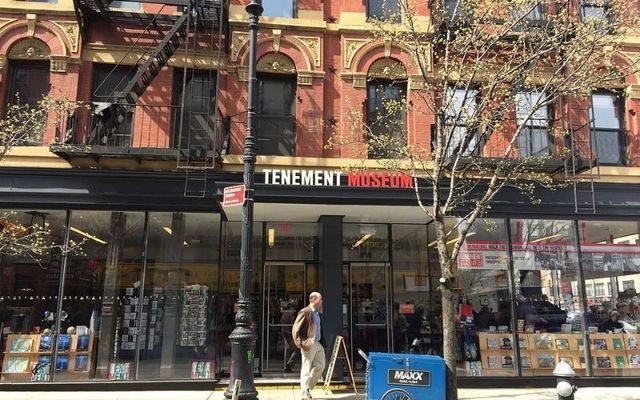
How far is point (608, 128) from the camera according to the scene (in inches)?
518

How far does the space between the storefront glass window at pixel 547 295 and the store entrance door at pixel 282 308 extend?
4.84 m

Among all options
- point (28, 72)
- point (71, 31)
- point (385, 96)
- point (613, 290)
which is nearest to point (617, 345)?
point (613, 290)

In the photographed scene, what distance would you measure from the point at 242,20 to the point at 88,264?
642 cm

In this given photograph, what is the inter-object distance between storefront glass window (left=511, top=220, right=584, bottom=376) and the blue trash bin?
15.2ft

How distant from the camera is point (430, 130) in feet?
41.6

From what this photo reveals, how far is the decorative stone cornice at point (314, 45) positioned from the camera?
41.7 feet

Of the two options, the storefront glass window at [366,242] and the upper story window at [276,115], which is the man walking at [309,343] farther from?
the upper story window at [276,115]

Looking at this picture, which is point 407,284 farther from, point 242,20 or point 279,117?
point 242,20

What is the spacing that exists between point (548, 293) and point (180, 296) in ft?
26.7

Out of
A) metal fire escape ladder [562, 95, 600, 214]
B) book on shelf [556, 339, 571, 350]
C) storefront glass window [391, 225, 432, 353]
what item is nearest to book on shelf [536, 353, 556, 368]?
book on shelf [556, 339, 571, 350]

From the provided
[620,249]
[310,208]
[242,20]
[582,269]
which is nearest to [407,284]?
[310,208]

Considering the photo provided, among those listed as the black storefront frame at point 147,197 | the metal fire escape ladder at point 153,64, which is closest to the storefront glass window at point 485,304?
the black storefront frame at point 147,197

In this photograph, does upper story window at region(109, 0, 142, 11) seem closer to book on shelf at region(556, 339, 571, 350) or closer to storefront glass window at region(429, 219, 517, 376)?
storefront glass window at region(429, 219, 517, 376)

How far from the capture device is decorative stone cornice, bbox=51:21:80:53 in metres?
12.0
